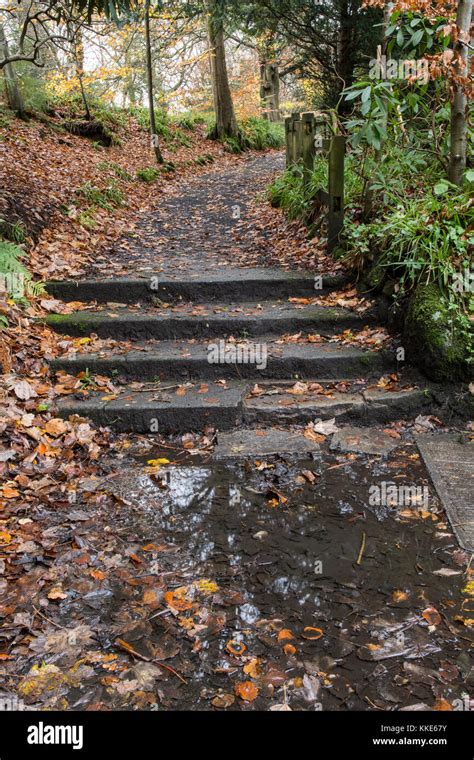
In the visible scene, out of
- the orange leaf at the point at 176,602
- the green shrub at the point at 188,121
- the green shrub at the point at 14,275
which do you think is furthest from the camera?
the green shrub at the point at 188,121

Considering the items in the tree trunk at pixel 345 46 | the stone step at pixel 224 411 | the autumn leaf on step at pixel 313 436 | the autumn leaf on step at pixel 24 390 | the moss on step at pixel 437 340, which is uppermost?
the tree trunk at pixel 345 46

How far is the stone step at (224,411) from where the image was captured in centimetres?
408

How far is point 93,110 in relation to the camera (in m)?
13.0

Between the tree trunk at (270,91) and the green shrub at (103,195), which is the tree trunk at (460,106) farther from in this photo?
the tree trunk at (270,91)

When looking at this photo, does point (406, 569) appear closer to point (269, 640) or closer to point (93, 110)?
point (269, 640)

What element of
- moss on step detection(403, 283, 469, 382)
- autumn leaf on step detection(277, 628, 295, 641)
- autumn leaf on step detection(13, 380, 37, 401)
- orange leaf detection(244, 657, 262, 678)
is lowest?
orange leaf detection(244, 657, 262, 678)

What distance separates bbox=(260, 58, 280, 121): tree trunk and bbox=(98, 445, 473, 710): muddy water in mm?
21299

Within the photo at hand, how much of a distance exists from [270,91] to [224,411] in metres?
21.1

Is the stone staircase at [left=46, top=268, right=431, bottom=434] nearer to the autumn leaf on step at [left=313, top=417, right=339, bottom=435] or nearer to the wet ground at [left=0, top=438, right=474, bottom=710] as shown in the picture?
the autumn leaf on step at [left=313, top=417, right=339, bottom=435]

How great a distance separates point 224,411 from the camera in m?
4.11

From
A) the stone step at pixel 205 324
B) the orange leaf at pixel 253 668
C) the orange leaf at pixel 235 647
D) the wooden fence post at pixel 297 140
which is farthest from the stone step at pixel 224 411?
the wooden fence post at pixel 297 140

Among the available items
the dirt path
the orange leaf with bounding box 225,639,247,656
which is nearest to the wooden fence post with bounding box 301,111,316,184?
the dirt path

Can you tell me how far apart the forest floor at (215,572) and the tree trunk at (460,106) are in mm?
1924

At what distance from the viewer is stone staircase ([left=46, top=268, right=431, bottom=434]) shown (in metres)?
4.11
